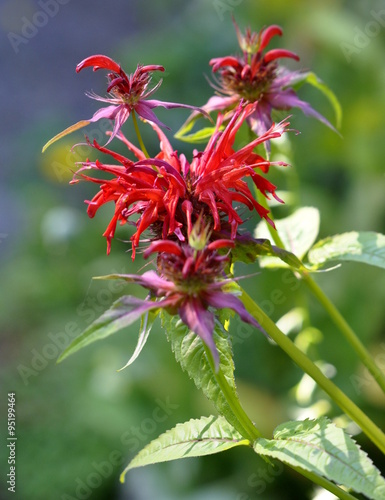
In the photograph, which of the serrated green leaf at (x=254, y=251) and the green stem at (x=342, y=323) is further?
the green stem at (x=342, y=323)

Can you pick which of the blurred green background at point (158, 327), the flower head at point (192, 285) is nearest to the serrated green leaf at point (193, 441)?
the flower head at point (192, 285)

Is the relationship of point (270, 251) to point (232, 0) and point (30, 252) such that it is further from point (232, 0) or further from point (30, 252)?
point (232, 0)

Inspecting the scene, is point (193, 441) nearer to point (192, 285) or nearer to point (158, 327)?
point (192, 285)

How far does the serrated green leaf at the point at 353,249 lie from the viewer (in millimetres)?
797

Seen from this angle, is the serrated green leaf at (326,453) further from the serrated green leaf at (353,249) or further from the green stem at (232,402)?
the serrated green leaf at (353,249)

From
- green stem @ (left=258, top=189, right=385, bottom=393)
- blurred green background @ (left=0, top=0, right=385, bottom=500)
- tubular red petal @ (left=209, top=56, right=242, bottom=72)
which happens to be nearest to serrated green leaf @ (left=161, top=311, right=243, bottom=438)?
green stem @ (left=258, top=189, right=385, bottom=393)

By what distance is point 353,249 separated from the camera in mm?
831

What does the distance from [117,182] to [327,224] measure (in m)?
1.70

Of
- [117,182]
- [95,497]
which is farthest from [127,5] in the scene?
[117,182]

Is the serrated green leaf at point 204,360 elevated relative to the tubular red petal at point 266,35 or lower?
lower

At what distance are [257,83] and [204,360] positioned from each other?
0.39 metres

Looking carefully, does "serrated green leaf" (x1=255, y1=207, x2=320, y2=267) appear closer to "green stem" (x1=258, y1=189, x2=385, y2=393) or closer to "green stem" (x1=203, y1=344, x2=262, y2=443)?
"green stem" (x1=258, y1=189, x2=385, y2=393)

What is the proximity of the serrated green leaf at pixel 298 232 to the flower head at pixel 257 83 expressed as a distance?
175 mm

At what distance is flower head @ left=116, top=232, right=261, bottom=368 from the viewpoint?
0.59 metres
